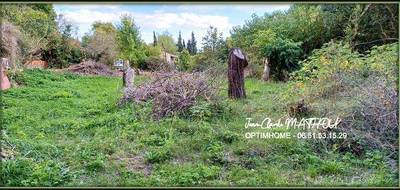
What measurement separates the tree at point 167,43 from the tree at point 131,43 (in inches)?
132

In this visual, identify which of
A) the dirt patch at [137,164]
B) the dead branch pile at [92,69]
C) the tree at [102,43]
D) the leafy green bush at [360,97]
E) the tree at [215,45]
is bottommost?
the dirt patch at [137,164]

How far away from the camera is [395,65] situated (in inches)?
228

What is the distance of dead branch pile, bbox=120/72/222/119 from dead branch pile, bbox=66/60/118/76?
995 centimetres

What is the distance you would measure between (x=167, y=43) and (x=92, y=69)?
7076mm

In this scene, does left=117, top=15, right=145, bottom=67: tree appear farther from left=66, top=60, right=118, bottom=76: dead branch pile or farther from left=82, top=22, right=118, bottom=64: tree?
left=82, top=22, right=118, bottom=64: tree

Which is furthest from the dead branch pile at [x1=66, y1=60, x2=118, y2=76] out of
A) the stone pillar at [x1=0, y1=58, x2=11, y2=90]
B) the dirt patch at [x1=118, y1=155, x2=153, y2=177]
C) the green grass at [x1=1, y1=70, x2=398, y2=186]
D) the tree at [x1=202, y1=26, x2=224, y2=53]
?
the dirt patch at [x1=118, y1=155, x2=153, y2=177]

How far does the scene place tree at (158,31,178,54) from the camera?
1197cm

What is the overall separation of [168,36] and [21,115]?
5.40 m

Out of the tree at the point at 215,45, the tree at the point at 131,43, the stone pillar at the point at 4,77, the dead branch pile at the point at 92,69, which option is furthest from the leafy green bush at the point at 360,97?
the dead branch pile at the point at 92,69

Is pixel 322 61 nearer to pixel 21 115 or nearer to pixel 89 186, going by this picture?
pixel 89 186

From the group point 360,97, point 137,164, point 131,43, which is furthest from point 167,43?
point 137,164

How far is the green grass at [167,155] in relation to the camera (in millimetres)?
4438

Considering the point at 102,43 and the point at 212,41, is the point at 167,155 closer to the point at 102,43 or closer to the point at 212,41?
the point at 212,41

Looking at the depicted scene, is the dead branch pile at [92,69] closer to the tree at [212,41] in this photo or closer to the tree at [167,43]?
the tree at [167,43]
